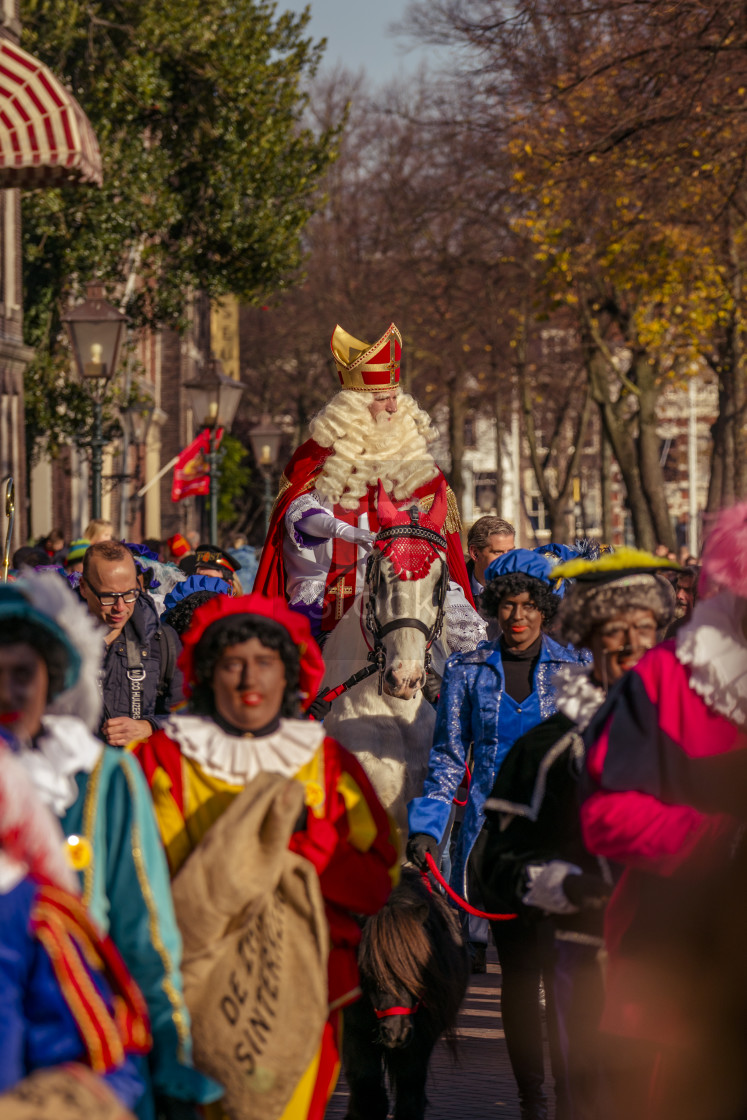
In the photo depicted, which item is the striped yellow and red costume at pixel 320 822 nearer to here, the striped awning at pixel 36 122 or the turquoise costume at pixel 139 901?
the turquoise costume at pixel 139 901

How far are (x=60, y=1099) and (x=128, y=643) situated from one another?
406cm

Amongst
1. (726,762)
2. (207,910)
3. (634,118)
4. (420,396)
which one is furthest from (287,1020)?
Answer: (420,396)

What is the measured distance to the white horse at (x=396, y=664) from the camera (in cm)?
549

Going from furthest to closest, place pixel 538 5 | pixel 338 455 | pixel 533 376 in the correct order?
1. pixel 533 376
2. pixel 538 5
3. pixel 338 455

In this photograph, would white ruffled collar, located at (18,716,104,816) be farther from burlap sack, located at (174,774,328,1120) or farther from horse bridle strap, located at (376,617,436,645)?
horse bridle strap, located at (376,617,436,645)

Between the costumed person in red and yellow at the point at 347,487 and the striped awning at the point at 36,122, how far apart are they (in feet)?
7.01

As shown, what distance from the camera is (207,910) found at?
3285 mm

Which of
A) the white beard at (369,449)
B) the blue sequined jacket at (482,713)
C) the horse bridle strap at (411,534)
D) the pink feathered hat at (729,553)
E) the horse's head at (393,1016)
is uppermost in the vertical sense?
the white beard at (369,449)

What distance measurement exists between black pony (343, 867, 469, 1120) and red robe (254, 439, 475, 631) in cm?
183

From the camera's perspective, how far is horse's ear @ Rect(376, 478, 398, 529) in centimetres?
613

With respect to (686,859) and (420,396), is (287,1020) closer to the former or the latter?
(686,859)

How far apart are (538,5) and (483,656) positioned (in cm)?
902

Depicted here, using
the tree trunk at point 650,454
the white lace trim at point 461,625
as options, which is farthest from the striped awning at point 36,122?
the tree trunk at point 650,454

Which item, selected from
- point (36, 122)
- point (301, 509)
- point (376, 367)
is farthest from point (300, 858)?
point (36, 122)
